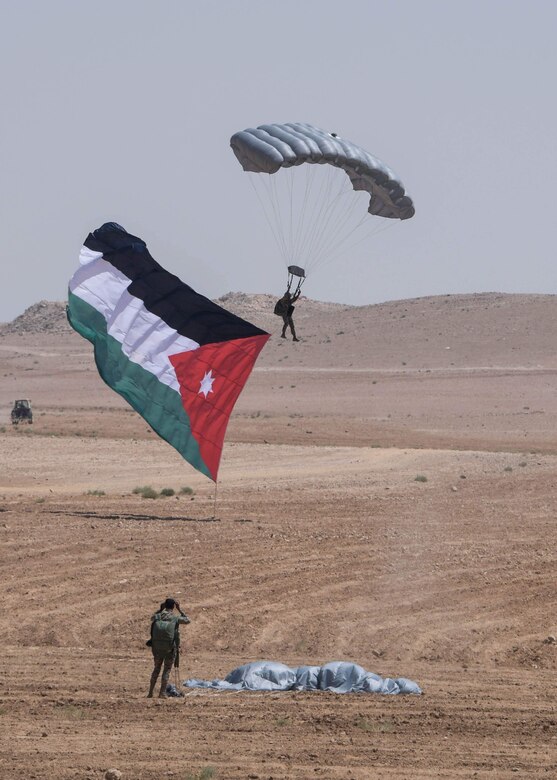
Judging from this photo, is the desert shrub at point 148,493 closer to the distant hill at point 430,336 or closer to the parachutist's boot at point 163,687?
the parachutist's boot at point 163,687

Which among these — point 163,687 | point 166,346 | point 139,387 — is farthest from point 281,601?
point 166,346

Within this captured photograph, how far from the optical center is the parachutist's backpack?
1509cm

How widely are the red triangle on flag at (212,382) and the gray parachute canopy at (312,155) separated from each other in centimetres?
314

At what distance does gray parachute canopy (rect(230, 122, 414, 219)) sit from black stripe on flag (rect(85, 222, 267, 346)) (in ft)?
8.39

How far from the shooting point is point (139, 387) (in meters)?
25.4

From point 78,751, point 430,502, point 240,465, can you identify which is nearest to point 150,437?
point 240,465

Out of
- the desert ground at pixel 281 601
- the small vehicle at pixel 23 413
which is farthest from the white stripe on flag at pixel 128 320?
the small vehicle at pixel 23 413

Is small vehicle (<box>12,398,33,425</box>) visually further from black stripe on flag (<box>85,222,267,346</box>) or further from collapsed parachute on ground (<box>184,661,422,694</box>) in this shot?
collapsed parachute on ground (<box>184,661,422,694</box>)

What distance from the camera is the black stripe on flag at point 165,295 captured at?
83.3ft

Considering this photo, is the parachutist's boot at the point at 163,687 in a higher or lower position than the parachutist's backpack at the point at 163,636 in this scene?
lower

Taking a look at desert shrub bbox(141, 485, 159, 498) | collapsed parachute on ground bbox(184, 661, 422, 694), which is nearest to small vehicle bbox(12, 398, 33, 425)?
desert shrub bbox(141, 485, 159, 498)

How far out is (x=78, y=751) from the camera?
42.2ft

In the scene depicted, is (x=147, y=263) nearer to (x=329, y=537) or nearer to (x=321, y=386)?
(x=329, y=537)

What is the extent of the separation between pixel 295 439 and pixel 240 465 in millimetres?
10951
